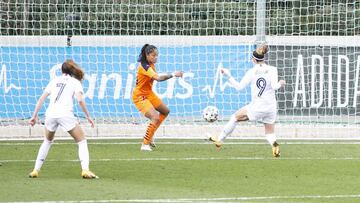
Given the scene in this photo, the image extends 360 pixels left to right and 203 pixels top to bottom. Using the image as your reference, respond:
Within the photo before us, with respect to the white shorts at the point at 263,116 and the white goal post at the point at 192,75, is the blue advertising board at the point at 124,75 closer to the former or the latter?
the white goal post at the point at 192,75

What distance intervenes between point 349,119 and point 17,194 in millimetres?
11942

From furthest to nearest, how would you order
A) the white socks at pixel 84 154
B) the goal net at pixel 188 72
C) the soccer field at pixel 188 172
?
1. the goal net at pixel 188 72
2. the white socks at pixel 84 154
3. the soccer field at pixel 188 172

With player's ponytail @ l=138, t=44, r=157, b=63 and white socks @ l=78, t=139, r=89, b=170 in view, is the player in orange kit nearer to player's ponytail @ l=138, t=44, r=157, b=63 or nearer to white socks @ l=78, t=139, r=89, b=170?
player's ponytail @ l=138, t=44, r=157, b=63

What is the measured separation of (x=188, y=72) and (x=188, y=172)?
7981 millimetres

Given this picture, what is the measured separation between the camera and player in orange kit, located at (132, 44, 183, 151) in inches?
776

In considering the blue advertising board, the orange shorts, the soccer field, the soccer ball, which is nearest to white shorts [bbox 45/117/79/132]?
the soccer field

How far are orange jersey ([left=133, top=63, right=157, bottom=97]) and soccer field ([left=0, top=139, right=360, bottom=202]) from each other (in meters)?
1.09

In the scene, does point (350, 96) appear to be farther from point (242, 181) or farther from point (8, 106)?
point (242, 181)

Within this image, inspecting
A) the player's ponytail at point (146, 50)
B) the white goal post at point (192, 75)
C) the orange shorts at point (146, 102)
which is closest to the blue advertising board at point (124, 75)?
the white goal post at point (192, 75)

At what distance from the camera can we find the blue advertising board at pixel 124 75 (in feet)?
77.4

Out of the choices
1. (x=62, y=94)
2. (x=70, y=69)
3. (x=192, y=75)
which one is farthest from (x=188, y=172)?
(x=192, y=75)

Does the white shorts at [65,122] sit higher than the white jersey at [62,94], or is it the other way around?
the white jersey at [62,94]

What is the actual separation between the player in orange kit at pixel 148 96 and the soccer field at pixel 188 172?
0.39 m

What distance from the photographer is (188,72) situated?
24.0 m
